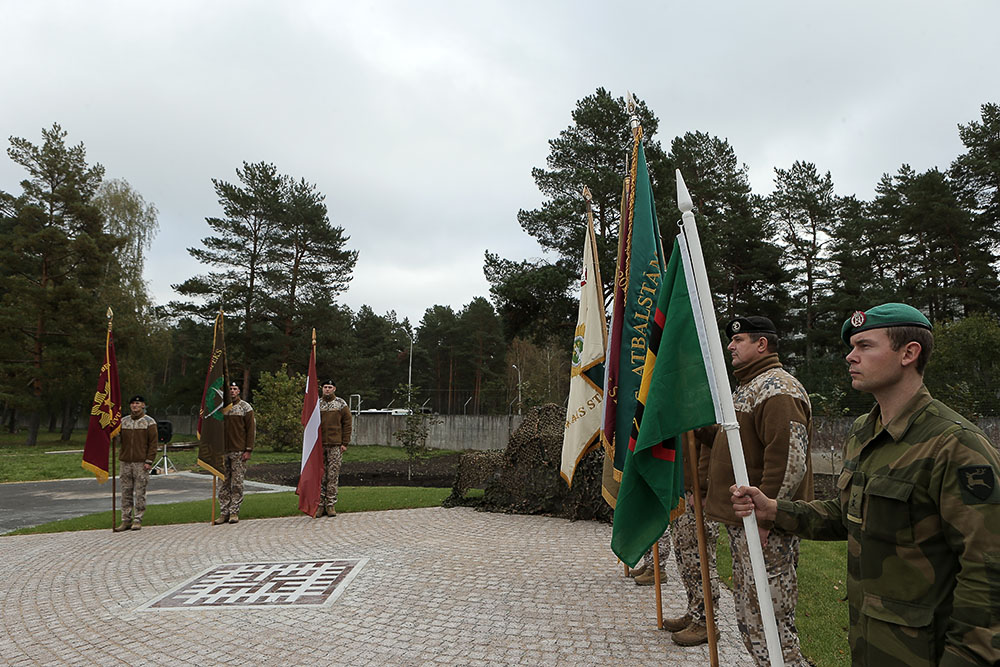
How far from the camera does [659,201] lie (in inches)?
917

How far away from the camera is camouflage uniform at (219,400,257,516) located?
33.9 ft

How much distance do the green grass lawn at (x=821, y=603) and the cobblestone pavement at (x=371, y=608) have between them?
557mm

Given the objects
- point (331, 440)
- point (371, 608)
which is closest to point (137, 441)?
point (331, 440)

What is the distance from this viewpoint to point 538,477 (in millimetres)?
10906

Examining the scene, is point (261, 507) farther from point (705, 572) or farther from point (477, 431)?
point (477, 431)

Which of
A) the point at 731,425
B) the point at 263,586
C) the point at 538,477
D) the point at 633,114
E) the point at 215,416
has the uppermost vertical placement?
the point at 633,114

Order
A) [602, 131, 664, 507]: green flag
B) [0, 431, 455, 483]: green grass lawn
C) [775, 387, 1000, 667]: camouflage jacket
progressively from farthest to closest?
1. [0, 431, 455, 483]: green grass lawn
2. [602, 131, 664, 507]: green flag
3. [775, 387, 1000, 667]: camouflage jacket

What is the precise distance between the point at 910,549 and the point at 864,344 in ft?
2.36

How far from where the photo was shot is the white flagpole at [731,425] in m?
2.29

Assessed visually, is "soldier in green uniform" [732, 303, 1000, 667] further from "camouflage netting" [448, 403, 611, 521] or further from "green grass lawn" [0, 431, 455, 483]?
"green grass lawn" [0, 431, 455, 483]

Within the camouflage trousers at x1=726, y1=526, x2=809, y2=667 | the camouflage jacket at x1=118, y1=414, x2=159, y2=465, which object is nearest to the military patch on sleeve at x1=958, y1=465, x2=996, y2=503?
the camouflage trousers at x1=726, y1=526, x2=809, y2=667

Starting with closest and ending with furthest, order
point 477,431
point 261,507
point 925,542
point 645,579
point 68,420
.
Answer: point 925,542 < point 645,579 < point 261,507 < point 477,431 < point 68,420

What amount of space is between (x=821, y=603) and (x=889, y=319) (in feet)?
14.9

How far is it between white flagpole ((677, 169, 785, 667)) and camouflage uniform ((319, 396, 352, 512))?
9.03 metres
